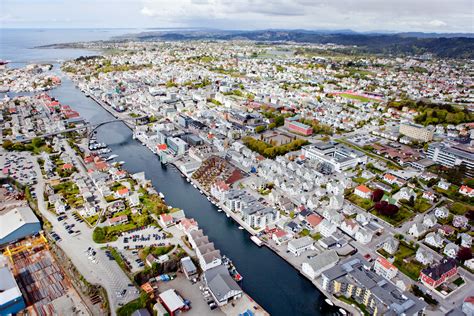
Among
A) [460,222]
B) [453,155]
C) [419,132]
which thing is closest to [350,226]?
[460,222]

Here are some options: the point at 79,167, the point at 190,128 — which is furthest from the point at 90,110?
the point at 79,167

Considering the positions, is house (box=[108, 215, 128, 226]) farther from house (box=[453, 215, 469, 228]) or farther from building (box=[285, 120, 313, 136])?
building (box=[285, 120, 313, 136])

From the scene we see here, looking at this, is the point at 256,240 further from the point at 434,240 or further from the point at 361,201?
the point at 434,240

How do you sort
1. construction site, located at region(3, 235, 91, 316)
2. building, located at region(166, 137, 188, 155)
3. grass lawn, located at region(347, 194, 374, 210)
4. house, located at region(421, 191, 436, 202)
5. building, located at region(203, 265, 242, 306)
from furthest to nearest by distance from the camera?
building, located at region(166, 137, 188, 155) → house, located at region(421, 191, 436, 202) → grass lawn, located at region(347, 194, 374, 210) → building, located at region(203, 265, 242, 306) → construction site, located at region(3, 235, 91, 316)

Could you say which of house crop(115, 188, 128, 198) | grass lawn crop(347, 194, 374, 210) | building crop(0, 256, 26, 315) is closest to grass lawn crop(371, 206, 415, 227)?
grass lawn crop(347, 194, 374, 210)

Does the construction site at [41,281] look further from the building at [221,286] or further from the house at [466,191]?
the house at [466,191]

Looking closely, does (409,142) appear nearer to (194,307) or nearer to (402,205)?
(402,205)
